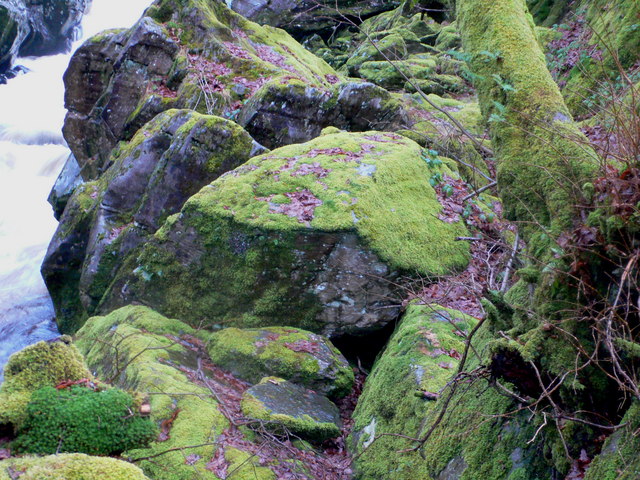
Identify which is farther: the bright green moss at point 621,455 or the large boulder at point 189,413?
the large boulder at point 189,413

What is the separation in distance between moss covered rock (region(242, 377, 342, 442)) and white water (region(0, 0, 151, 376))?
6965mm

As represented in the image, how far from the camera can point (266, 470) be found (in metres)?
4.21

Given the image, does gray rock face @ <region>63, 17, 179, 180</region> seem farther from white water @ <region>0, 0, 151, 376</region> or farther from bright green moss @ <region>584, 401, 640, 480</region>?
bright green moss @ <region>584, 401, 640, 480</region>

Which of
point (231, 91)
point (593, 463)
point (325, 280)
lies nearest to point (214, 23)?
point (231, 91)

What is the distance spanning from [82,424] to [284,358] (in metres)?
2.85

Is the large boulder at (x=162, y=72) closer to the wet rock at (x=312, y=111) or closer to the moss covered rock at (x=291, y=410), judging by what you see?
the wet rock at (x=312, y=111)

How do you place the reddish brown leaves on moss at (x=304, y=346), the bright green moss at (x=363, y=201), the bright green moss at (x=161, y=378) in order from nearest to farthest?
the bright green moss at (x=161, y=378) < the reddish brown leaves on moss at (x=304, y=346) < the bright green moss at (x=363, y=201)

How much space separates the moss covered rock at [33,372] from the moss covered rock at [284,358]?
8.03 ft

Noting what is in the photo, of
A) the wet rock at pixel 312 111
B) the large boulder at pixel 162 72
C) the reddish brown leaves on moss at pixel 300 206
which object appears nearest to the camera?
the reddish brown leaves on moss at pixel 300 206

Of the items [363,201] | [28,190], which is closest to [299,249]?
[363,201]

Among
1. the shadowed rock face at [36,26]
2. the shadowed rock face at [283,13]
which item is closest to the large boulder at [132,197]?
the shadowed rock face at [283,13]

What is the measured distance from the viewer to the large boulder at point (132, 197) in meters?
8.91

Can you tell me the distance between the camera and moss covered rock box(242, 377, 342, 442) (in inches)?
187

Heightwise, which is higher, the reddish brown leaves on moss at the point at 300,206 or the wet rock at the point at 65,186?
the reddish brown leaves on moss at the point at 300,206
